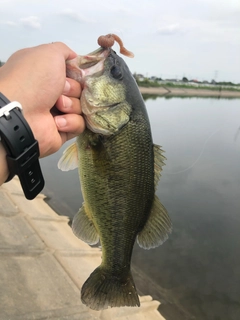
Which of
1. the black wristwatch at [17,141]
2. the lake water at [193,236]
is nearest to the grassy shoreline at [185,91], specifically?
the lake water at [193,236]

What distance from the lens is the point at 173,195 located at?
9562 millimetres

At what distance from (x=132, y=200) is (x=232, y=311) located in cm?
483

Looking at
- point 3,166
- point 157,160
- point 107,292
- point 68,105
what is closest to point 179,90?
point 157,160

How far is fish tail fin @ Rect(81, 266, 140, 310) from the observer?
2.23 m

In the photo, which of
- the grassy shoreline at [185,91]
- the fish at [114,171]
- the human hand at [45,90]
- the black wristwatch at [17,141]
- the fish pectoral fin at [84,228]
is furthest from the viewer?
the grassy shoreline at [185,91]

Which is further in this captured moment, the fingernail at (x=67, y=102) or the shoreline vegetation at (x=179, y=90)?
the shoreline vegetation at (x=179, y=90)

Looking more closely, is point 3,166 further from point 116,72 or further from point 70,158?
point 116,72

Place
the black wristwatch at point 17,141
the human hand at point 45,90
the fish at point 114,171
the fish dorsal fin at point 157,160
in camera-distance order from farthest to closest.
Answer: the fish dorsal fin at point 157,160, the fish at point 114,171, the human hand at point 45,90, the black wristwatch at point 17,141

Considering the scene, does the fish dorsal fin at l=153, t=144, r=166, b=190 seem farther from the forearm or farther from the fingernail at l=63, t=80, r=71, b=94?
the forearm

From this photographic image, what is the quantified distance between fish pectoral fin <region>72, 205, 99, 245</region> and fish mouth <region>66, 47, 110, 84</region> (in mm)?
916

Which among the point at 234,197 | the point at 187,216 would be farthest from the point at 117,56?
the point at 234,197

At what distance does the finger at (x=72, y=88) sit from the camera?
188 cm

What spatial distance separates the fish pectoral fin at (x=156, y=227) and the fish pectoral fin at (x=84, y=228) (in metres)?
0.33

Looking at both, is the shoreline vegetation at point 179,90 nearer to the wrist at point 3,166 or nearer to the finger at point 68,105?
the finger at point 68,105
